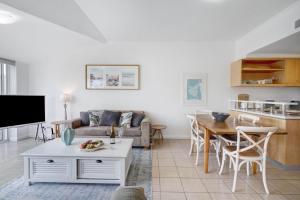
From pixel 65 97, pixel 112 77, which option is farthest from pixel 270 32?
pixel 65 97

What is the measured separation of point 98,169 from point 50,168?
640 mm

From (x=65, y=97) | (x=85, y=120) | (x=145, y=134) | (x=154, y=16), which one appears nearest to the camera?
(x=154, y=16)

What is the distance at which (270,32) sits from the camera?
4062 millimetres

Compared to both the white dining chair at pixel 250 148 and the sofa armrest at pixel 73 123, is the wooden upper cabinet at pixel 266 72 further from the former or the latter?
the sofa armrest at pixel 73 123

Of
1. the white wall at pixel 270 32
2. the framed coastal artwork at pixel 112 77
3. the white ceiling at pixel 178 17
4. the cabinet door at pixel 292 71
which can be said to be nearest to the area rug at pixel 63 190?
the white ceiling at pixel 178 17

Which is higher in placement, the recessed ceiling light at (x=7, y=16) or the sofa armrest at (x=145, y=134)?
the recessed ceiling light at (x=7, y=16)

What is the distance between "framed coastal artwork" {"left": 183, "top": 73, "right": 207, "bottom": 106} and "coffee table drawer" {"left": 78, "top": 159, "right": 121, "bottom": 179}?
3342 mm

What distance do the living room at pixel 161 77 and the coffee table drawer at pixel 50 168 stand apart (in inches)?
3.9

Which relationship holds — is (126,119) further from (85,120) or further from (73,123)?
(73,123)

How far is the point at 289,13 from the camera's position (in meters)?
3.47

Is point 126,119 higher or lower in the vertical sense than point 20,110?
lower

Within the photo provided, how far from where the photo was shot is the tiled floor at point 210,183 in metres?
2.54

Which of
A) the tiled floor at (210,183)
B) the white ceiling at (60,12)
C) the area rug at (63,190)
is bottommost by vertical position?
the tiled floor at (210,183)

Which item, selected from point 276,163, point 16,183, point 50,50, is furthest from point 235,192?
point 50,50
